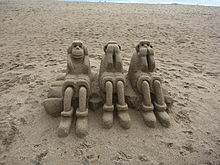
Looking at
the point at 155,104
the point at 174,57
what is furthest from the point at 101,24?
the point at 155,104

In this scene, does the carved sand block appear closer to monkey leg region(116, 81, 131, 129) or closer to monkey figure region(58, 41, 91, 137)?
monkey figure region(58, 41, 91, 137)

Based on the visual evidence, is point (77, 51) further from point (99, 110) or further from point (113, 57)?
point (99, 110)

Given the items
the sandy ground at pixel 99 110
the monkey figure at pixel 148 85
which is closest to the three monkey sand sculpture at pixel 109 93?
the monkey figure at pixel 148 85

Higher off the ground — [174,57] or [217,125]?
[174,57]

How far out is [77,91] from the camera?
1.99 metres

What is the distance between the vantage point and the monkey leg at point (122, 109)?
1936 mm

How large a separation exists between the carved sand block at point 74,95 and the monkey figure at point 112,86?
233 mm

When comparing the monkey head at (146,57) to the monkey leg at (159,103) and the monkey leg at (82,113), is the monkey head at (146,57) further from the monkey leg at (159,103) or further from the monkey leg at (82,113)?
the monkey leg at (82,113)

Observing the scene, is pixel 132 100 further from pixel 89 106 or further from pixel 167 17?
pixel 167 17

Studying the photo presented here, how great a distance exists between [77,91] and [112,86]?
45 centimetres

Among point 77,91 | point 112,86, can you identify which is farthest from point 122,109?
point 77,91

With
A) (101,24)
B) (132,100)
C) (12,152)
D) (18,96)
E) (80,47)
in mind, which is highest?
(101,24)

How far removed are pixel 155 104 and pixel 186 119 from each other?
56 cm

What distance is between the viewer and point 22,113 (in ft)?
7.49
